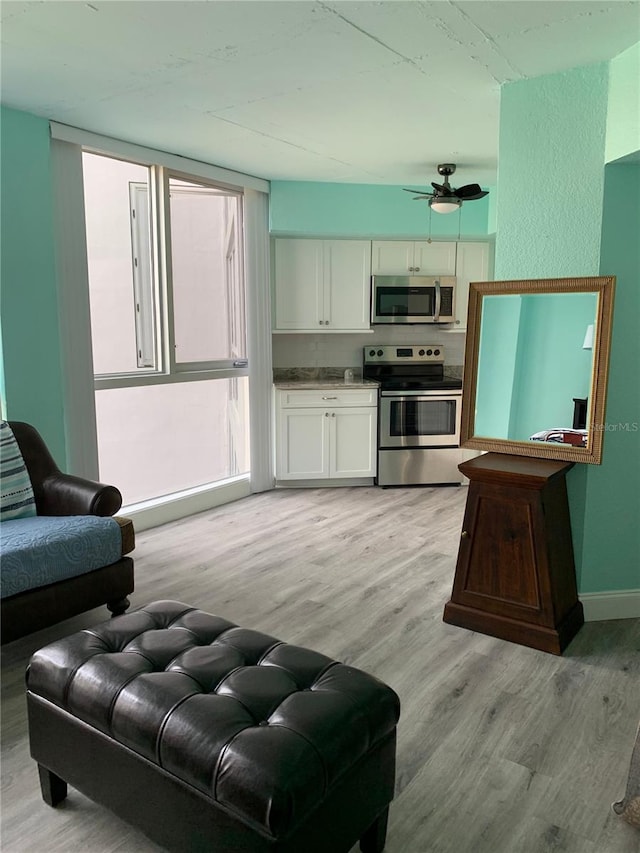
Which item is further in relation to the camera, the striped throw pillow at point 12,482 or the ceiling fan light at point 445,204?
the ceiling fan light at point 445,204

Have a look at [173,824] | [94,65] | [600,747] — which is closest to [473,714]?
[600,747]

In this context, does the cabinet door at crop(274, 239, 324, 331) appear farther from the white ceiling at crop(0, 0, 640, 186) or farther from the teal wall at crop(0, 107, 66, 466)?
the teal wall at crop(0, 107, 66, 466)

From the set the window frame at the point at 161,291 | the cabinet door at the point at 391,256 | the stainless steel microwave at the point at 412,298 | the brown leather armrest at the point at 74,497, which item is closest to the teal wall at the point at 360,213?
the cabinet door at the point at 391,256

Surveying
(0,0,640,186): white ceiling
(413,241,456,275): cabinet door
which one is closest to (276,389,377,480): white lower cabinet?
(413,241,456,275): cabinet door

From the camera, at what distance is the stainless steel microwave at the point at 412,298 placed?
5594 mm

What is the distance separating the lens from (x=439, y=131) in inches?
148

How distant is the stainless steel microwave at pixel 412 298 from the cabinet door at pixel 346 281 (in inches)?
3.9

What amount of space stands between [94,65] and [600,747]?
10.9 ft

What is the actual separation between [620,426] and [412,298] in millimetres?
3000

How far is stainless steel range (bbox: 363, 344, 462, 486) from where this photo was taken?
545 centimetres

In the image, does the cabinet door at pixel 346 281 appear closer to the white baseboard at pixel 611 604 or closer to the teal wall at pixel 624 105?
the teal wall at pixel 624 105

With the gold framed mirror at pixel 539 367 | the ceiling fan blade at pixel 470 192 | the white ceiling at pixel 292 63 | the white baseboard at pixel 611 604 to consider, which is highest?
the white ceiling at pixel 292 63

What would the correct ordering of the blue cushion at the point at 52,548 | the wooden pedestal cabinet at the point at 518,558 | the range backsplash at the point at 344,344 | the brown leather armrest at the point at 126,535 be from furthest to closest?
the range backsplash at the point at 344,344 < the brown leather armrest at the point at 126,535 < the wooden pedestal cabinet at the point at 518,558 < the blue cushion at the point at 52,548

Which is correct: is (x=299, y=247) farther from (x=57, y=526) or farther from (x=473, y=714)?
(x=473, y=714)
